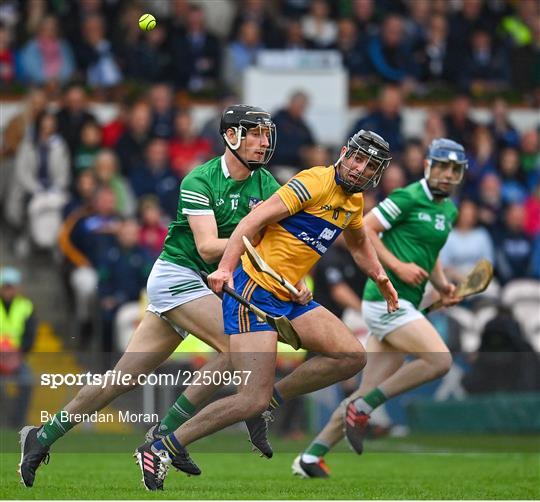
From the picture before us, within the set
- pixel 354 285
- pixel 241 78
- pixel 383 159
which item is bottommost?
pixel 354 285

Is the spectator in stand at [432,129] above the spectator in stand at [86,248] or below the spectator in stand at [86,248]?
above

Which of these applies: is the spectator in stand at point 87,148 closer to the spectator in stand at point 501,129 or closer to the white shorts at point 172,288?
the spectator in stand at point 501,129

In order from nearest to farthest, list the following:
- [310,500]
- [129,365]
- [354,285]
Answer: [310,500]
[129,365]
[354,285]

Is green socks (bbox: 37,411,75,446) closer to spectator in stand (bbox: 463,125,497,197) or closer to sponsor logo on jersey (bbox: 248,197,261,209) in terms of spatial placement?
sponsor logo on jersey (bbox: 248,197,261,209)

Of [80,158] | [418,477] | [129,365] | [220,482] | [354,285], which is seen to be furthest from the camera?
[80,158]

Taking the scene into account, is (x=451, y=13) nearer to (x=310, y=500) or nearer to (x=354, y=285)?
(x=354, y=285)

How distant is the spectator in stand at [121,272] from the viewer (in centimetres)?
1747

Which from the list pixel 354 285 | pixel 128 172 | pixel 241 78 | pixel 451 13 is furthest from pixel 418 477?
pixel 451 13

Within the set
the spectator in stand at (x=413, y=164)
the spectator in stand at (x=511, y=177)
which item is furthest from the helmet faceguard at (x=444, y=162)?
the spectator in stand at (x=511, y=177)

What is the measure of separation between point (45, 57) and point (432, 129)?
5.02 metres

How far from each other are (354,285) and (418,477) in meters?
5.34

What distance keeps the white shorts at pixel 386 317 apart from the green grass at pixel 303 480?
1138 mm

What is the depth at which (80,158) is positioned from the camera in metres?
18.9

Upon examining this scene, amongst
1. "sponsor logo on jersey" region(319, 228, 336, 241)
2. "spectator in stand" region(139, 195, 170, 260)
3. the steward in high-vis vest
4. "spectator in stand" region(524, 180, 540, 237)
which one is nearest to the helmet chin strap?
"sponsor logo on jersey" region(319, 228, 336, 241)
